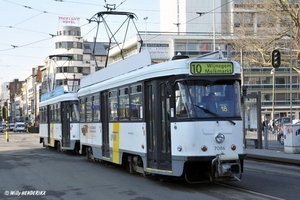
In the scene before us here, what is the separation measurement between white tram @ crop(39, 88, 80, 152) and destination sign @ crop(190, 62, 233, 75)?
11999mm

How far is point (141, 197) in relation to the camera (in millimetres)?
9680

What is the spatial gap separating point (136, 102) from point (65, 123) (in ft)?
37.6

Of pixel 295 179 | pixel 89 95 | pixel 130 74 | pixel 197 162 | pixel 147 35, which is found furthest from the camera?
pixel 147 35

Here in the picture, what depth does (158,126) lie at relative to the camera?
1112cm

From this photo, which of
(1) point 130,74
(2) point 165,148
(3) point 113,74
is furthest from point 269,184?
(3) point 113,74

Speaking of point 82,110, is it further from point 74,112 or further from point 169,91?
point 169,91

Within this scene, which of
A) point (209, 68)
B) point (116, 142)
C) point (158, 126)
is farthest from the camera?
point (116, 142)

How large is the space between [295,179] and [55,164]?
9.29 m

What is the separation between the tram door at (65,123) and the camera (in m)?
22.7

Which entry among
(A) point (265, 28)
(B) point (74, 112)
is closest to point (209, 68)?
(B) point (74, 112)

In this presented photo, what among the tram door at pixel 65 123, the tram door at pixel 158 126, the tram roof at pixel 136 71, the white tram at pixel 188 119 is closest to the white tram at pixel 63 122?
the tram door at pixel 65 123

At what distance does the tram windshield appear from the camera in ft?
33.6

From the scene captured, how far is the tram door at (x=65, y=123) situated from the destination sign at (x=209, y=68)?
13253 millimetres

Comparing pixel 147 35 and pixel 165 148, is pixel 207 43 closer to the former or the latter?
pixel 147 35
